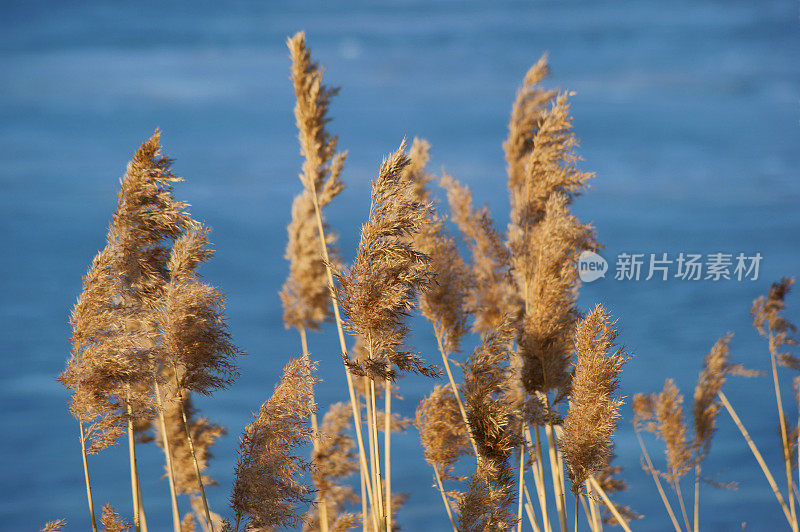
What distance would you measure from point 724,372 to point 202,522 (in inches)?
201

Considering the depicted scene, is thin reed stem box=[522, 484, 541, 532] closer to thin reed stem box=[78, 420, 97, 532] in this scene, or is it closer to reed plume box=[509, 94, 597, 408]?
reed plume box=[509, 94, 597, 408]

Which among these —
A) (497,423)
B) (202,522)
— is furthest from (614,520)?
(202,522)

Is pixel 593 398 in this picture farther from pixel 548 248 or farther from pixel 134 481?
pixel 134 481

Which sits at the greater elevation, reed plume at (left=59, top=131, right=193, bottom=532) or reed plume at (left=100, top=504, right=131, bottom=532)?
reed plume at (left=59, top=131, right=193, bottom=532)

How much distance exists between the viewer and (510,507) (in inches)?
171

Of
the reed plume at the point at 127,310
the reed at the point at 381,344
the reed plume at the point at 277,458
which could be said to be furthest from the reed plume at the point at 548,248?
the reed plume at the point at 127,310

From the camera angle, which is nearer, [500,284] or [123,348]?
[123,348]

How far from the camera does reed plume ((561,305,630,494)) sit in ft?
14.3

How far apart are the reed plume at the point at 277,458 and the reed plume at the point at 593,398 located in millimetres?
1580

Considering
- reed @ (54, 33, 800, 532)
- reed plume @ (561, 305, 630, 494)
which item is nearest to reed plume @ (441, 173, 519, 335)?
reed @ (54, 33, 800, 532)

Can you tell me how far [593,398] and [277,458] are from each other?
1.88 meters

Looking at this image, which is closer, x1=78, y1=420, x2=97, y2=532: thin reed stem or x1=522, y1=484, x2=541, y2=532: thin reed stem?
x1=78, y1=420, x2=97, y2=532: thin reed stem

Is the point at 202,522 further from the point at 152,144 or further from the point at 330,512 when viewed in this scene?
the point at 152,144

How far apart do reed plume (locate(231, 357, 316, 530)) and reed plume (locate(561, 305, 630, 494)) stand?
1580mm
